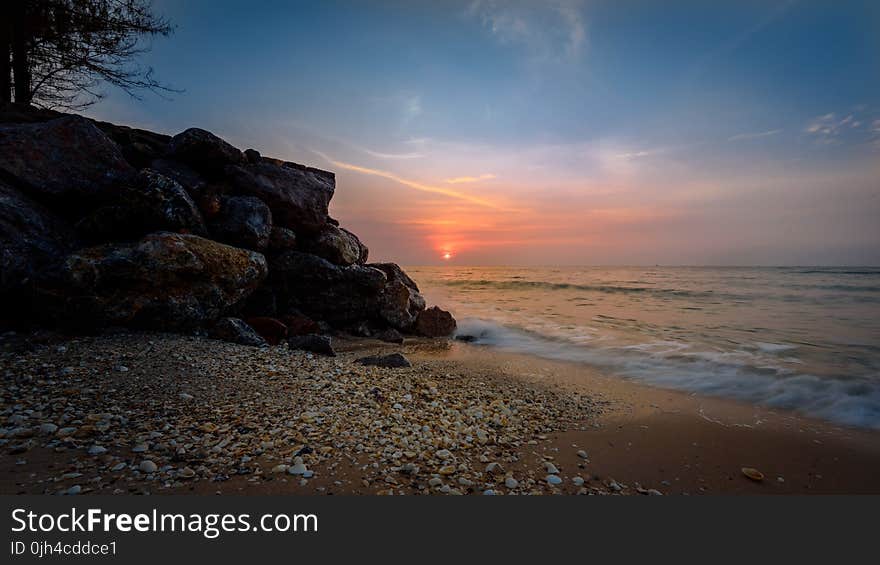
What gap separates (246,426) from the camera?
12.4ft

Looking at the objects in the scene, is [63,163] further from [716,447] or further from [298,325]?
[716,447]

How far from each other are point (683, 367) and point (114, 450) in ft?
32.2

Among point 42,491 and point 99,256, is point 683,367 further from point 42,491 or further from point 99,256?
point 99,256

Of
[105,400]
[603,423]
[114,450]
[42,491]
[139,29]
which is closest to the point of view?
[42,491]

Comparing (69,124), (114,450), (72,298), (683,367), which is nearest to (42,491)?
(114,450)

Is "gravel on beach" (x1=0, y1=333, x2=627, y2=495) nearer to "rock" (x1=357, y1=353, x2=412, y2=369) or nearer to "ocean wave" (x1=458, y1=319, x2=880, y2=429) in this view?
"rock" (x1=357, y1=353, x2=412, y2=369)

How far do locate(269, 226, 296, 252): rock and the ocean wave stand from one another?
5.92 meters

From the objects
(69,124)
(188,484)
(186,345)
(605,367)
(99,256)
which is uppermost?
(69,124)

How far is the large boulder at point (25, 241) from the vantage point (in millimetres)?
5438

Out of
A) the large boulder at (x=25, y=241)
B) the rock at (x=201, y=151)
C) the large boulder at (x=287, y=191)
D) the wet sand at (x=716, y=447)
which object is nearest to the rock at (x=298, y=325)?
the large boulder at (x=287, y=191)

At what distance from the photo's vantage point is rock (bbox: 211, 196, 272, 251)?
322 inches

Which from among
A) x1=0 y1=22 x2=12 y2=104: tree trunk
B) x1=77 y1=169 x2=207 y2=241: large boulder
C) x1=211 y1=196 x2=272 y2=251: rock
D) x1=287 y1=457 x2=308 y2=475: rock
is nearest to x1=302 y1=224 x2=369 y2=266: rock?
x1=211 y1=196 x2=272 y2=251: rock

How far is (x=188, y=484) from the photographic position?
9.34 ft

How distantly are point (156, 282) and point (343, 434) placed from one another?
4.52 metres
